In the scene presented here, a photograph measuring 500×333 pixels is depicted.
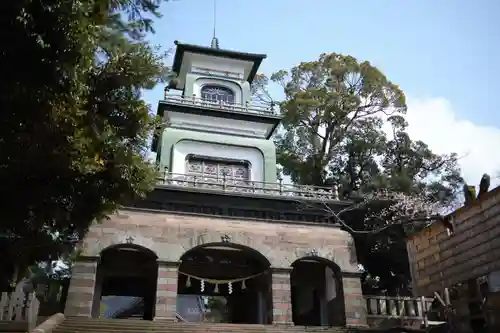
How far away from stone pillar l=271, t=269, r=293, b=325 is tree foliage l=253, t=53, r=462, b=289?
33.1 feet

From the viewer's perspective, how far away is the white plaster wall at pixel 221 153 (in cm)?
1917

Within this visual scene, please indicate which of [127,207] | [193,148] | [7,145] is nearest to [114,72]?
[7,145]

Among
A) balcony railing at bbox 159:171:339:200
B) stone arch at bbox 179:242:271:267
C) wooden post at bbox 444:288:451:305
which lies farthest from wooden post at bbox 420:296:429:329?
balcony railing at bbox 159:171:339:200

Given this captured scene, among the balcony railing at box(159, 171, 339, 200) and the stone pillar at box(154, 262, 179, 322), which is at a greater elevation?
the balcony railing at box(159, 171, 339, 200)

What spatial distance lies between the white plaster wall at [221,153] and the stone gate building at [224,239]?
44 mm

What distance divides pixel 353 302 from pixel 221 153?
824 cm

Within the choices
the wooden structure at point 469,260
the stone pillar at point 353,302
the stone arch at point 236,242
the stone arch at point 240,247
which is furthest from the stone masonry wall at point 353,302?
the stone arch at point 240,247

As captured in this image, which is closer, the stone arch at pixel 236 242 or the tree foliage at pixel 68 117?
the tree foliage at pixel 68 117

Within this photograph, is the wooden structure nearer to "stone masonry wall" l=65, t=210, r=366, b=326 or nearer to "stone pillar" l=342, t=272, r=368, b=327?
"stone pillar" l=342, t=272, r=368, b=327

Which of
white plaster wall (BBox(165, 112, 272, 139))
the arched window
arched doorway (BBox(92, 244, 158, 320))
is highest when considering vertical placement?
the arched window

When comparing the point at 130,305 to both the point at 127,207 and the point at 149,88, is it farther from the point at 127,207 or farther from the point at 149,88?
the point at 149,88

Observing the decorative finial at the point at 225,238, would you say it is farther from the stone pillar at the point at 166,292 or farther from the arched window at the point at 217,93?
the arched window at the point at 217,93

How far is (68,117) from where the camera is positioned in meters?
6.77

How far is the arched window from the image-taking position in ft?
72.9
